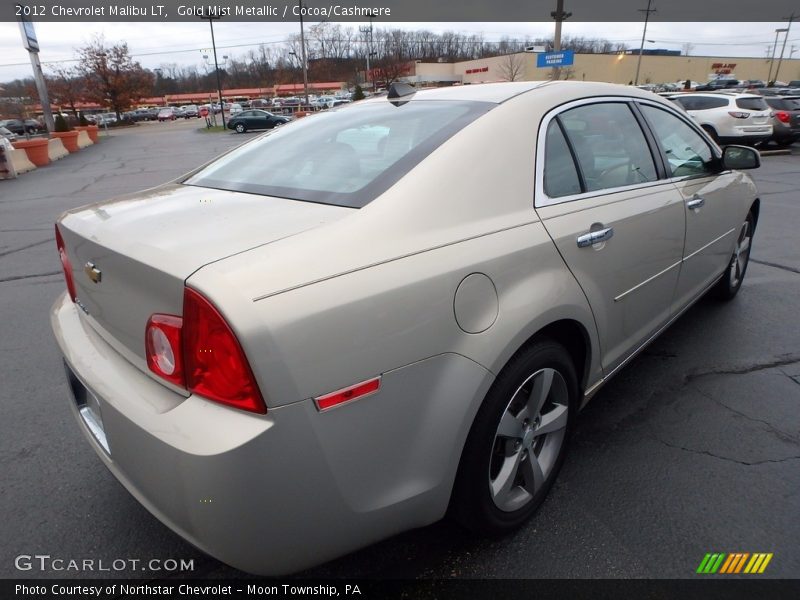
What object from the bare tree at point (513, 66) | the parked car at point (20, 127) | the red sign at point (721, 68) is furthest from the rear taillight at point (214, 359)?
the red sign at point (721, 68)

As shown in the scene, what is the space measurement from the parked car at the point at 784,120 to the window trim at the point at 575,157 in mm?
16779

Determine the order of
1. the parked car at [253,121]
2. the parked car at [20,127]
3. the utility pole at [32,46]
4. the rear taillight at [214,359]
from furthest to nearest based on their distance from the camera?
the parked car at [20,127] → the parked car at [253,121] → the utility pole at [32,46] → the rear taillight at [214,359]

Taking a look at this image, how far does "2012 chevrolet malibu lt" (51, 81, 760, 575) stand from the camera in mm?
1369

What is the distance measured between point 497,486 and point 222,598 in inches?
42.2

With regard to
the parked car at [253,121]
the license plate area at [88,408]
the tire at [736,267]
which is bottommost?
the parked car at [253,121]

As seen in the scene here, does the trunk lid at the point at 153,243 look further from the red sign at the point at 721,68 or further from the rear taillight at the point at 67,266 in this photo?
the red sign at the point at 721,68

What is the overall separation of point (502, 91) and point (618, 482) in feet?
6.04

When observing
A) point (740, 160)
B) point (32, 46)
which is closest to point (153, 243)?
point (740, 160)

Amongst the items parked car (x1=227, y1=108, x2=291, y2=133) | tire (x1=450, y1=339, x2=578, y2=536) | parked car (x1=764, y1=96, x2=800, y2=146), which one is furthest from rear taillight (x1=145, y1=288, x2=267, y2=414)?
parked car (x1=227, y1=108, x2=291, y2=133)

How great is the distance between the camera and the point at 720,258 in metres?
3.75

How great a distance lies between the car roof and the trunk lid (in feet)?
3.39

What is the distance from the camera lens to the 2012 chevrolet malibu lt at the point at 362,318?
1.37m

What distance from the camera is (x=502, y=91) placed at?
7.84ft

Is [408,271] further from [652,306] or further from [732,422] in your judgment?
[732,422]
